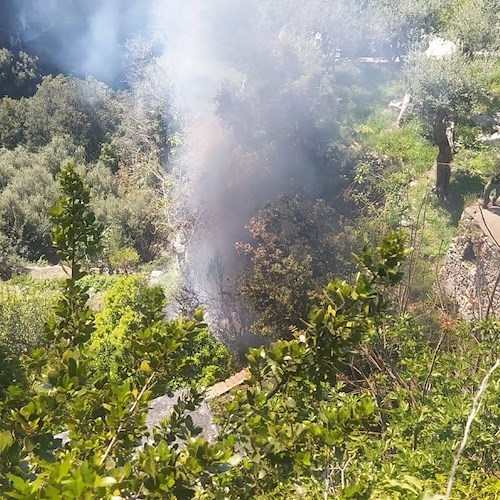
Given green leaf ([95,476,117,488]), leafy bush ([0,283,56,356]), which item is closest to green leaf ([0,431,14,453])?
green leaf ([95,476,117,488])

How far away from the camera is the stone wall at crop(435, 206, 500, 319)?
366 inches

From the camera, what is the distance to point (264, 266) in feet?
33.5

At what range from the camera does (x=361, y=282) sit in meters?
2.24

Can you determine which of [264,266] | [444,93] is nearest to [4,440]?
[264,266]

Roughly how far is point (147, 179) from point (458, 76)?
36.8 feet

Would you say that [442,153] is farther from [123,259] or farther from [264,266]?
[123,259]

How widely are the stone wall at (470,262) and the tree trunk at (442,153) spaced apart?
1.89 metres

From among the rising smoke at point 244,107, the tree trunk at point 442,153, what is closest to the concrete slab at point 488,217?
the tree trunk at point 442,153

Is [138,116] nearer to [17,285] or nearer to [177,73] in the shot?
[177,73]

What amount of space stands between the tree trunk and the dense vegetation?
50 millimetres

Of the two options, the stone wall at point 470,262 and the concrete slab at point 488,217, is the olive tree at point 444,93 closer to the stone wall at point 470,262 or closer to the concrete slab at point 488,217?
the concrete slab at point 488,217

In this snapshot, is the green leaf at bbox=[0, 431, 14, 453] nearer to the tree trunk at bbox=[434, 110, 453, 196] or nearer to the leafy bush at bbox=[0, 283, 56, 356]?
the leafy bush at bbox=[0, 283, 56, 356]

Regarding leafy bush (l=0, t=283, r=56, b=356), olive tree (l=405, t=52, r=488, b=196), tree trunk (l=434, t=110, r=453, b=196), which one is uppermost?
olive tree (l=405, t=52, r=488, b=196)

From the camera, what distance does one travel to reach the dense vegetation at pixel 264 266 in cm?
223
